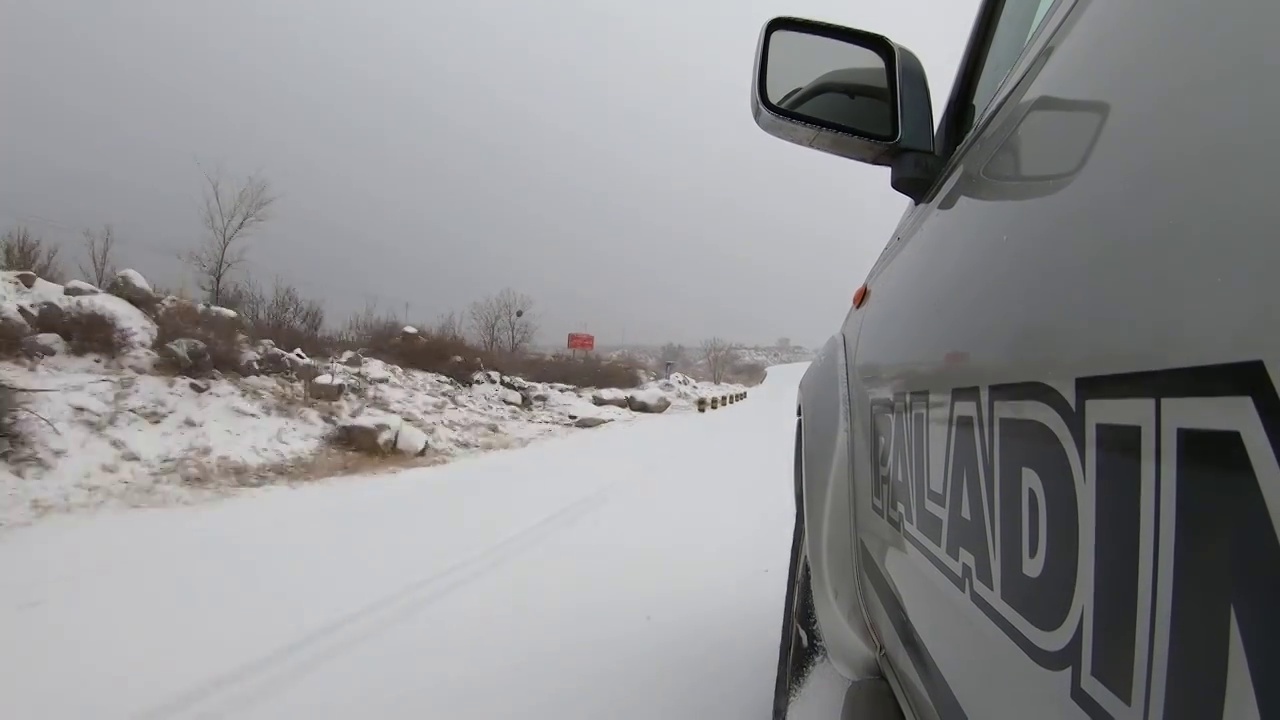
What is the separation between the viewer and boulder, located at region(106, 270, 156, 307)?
10.7 m

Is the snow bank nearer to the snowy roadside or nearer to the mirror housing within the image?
the snowy roadside

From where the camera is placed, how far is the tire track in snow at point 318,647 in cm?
250

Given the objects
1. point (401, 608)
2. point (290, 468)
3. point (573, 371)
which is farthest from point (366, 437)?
point (573, 371)

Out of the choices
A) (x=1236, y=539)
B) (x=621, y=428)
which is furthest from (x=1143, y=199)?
(x=621, y=428)

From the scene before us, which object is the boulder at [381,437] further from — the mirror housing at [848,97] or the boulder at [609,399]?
the boulder at [609,399]

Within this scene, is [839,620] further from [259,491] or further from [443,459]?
[443,459]

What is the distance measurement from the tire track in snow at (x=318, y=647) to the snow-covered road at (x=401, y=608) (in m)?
0.01

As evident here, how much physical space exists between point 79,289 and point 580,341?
72.3 feet

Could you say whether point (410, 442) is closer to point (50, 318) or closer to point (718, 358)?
point (50, 318)

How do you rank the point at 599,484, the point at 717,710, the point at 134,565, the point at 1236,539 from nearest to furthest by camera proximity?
the point at 1236,539 < the point at 717,710 < the point at 134,565 < the point at 599,484

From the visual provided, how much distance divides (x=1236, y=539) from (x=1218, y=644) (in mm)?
68

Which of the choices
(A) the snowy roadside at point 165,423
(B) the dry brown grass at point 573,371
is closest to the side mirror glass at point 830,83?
(A) the snowy roadside at point 165,423

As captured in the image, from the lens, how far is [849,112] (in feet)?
4.32

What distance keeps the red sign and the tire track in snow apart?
2626 cm
